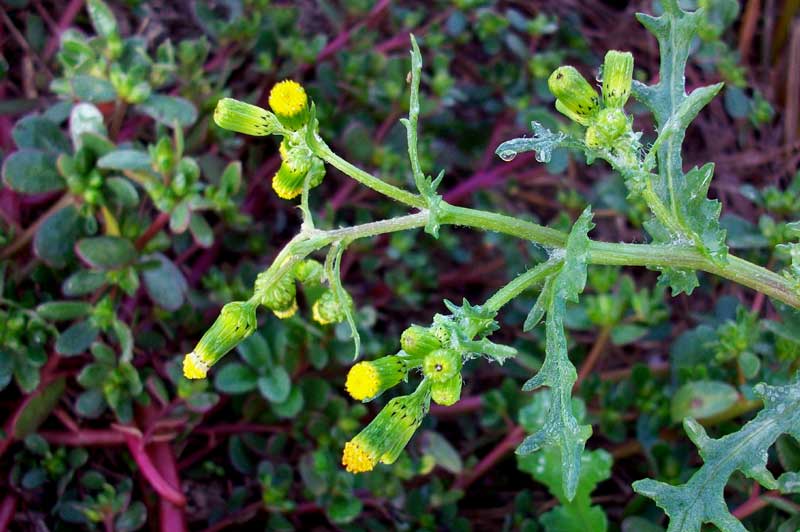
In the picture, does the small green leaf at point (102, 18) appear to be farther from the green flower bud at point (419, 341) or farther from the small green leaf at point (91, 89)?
the green flower bud at point (419, 341)

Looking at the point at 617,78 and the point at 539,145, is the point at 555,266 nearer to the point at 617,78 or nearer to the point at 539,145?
the point at 539,145

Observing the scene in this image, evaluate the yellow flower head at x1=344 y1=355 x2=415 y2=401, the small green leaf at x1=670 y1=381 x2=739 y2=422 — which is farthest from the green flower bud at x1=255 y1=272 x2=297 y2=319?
the small green leaf at x1=670 y1=381 x2=739 y2=422

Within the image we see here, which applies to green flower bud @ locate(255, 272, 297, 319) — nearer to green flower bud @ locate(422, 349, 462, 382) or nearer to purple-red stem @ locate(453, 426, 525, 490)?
green flower bud @ locate(422, 349, 462, 382)

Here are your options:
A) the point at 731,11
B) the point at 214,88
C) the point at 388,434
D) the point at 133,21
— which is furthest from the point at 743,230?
the point at 133,21

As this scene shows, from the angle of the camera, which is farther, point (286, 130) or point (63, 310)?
point (63, 310)

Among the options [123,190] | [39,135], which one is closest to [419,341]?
[123,190]
